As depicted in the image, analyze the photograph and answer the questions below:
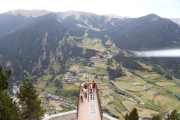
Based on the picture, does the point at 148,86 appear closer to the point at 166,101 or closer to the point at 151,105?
the point at 166,101

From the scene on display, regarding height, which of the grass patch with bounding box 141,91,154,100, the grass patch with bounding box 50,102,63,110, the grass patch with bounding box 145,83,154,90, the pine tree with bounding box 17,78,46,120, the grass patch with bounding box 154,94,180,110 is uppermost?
the pine tree with bounding box 17,78,46,120

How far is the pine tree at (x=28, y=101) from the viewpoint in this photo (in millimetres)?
18234

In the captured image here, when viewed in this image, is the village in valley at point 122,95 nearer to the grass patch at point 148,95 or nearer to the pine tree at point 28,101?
the grass patch at point 148,95

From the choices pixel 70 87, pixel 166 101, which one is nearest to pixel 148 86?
pixel 166 101

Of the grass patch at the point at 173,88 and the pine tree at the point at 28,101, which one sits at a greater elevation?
the pine tree at the point at 28,101

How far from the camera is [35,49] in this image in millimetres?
165250

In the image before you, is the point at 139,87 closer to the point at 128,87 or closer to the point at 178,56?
the point at 128,87

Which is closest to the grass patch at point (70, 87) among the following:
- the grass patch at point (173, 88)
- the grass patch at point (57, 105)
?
the grass patch at point (57, 105)

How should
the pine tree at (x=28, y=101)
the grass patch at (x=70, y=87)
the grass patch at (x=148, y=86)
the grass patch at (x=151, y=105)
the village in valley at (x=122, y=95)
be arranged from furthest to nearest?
the grass patch at (x=148, y=86) → the grass patch at (x=70, y=87) → the grass patch at (x=151, y=105) → the village in valley at (x=122, y=95) → the pine tree at (x=28, y=101)

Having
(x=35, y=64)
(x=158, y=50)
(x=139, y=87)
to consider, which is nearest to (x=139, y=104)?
(x=139, y=87)

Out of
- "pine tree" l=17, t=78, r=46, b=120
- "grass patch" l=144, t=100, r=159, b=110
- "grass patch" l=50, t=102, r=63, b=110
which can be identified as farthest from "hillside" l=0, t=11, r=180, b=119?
"pine tree" l=17, t=78, r=46, b=120

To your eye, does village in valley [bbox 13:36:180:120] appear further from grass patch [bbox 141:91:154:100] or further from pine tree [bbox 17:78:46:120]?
pine tree [bbox 17:78:46:120]

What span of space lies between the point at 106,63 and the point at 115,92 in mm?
64943

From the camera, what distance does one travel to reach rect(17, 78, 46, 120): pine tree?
59.8 feet
